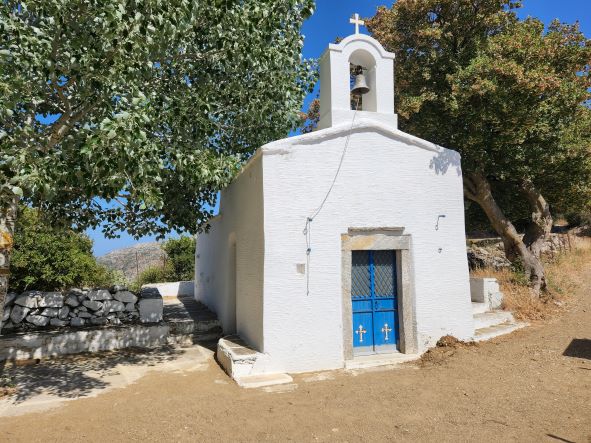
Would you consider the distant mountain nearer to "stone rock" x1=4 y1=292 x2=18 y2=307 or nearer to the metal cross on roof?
"stone rock" x1=4 y1=292 x2=18 y2=307

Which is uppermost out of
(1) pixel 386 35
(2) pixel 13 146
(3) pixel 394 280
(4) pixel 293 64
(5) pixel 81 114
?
(1) pixel 386 35

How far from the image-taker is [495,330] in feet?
29.1

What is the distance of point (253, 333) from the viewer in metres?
7.23

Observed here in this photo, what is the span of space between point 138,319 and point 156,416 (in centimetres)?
464

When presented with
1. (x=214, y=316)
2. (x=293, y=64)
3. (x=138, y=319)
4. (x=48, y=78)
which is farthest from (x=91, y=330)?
(x=293, y=64)

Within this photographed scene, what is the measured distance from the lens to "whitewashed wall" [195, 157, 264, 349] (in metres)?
7.18

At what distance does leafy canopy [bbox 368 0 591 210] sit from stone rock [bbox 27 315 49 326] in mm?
10132

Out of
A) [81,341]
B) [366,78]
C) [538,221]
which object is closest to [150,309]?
[81,341]

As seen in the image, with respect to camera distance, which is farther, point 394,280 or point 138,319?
point 138,319

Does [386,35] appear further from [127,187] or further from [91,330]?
[91,330]

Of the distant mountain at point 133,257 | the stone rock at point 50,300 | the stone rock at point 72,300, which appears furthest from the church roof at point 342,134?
the distant mountain at point 133,257

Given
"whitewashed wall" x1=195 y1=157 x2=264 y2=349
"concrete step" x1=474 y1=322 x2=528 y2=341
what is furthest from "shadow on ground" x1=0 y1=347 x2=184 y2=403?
"concrete step" x1=474 y1=322 x2=528 y2=341

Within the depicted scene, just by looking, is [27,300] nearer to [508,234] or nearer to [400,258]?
[400,258]

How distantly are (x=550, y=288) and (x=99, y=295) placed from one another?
12568 mm
